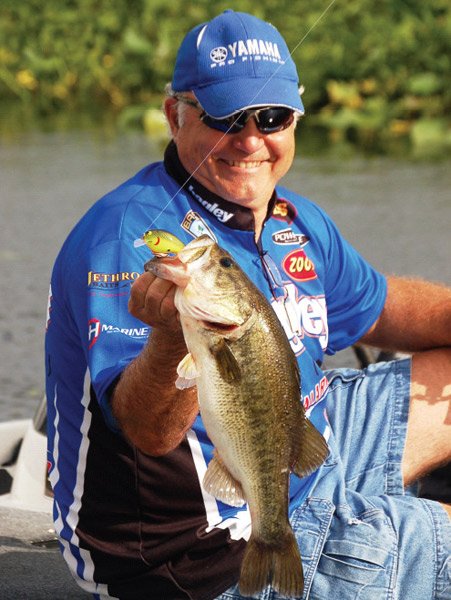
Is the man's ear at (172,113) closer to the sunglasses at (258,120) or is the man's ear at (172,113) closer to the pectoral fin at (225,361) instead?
the sunglasses at (258,120)

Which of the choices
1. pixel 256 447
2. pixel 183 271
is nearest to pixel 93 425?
pixel 256 447

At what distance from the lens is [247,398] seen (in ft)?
8.31

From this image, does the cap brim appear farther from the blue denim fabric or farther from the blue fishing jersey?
the blue denim fabric

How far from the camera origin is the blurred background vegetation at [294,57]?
15.0m

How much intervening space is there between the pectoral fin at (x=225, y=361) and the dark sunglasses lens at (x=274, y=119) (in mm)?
1080

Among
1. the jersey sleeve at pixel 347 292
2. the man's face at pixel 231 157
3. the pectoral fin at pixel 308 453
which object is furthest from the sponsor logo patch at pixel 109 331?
the jersey sleeve at pixel 347 292

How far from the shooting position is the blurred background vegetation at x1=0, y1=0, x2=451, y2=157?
15.0 metres

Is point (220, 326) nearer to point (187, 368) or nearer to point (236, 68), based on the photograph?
point (187, 368)

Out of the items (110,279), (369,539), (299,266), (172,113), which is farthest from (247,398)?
(172,113)

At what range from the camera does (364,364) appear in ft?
16.4

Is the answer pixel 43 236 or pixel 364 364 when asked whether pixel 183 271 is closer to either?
pixel 364 364

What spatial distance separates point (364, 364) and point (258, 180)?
1.69 metres

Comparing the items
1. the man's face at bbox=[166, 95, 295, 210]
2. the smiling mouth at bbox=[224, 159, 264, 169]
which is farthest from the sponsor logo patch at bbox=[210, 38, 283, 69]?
the smiling mouth at bbox=[224, 159, 264, 169]

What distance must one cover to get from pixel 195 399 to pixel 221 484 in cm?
18
